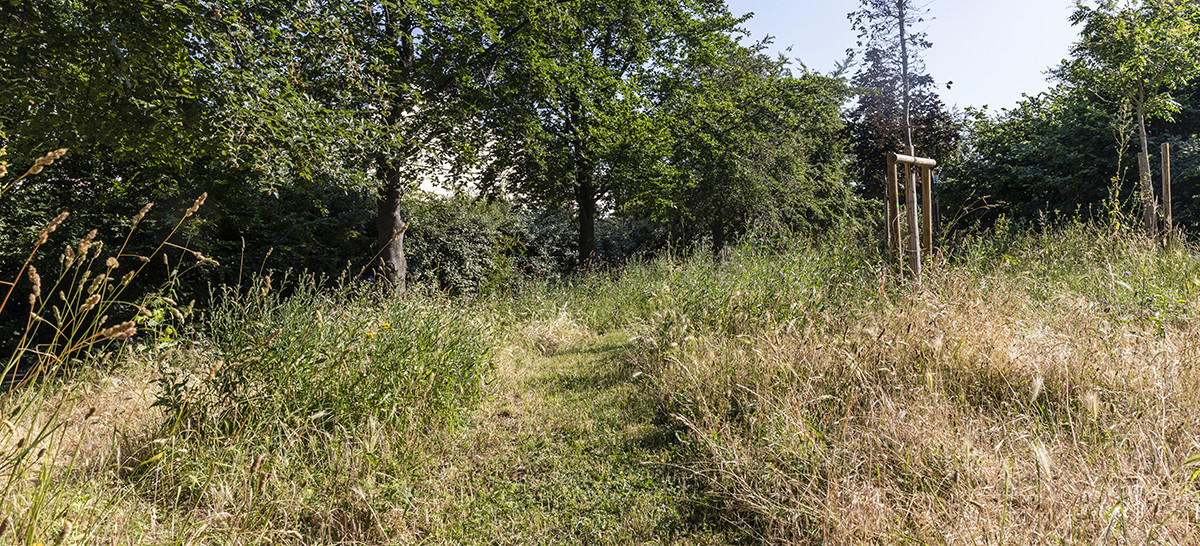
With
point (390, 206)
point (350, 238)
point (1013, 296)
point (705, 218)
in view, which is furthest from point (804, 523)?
point (705, 218)

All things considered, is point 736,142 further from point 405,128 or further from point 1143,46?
point 405,128

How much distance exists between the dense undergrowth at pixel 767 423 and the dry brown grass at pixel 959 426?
14 millimetres

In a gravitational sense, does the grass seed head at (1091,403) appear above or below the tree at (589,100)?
below

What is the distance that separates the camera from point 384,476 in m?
2.82

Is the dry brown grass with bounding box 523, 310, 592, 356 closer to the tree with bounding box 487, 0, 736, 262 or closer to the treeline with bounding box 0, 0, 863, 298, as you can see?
the treeline with bounding box 0, 0, 863, 298

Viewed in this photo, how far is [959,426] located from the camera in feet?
8.34

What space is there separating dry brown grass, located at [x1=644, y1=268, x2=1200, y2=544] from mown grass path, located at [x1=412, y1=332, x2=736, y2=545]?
26cm

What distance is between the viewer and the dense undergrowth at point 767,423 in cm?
197

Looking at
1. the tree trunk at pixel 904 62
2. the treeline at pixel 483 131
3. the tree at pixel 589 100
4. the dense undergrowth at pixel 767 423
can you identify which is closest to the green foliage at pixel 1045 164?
the treeline at pixel 483 131

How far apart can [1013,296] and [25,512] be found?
4.92m

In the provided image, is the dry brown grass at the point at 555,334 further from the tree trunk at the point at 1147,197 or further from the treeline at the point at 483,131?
the tree trunk at the point at 1147,197

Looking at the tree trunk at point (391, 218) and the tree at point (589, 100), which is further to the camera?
the tree at point (589, 100)

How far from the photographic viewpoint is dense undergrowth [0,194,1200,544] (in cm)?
197

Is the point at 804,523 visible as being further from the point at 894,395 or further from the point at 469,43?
the point at 469,43
